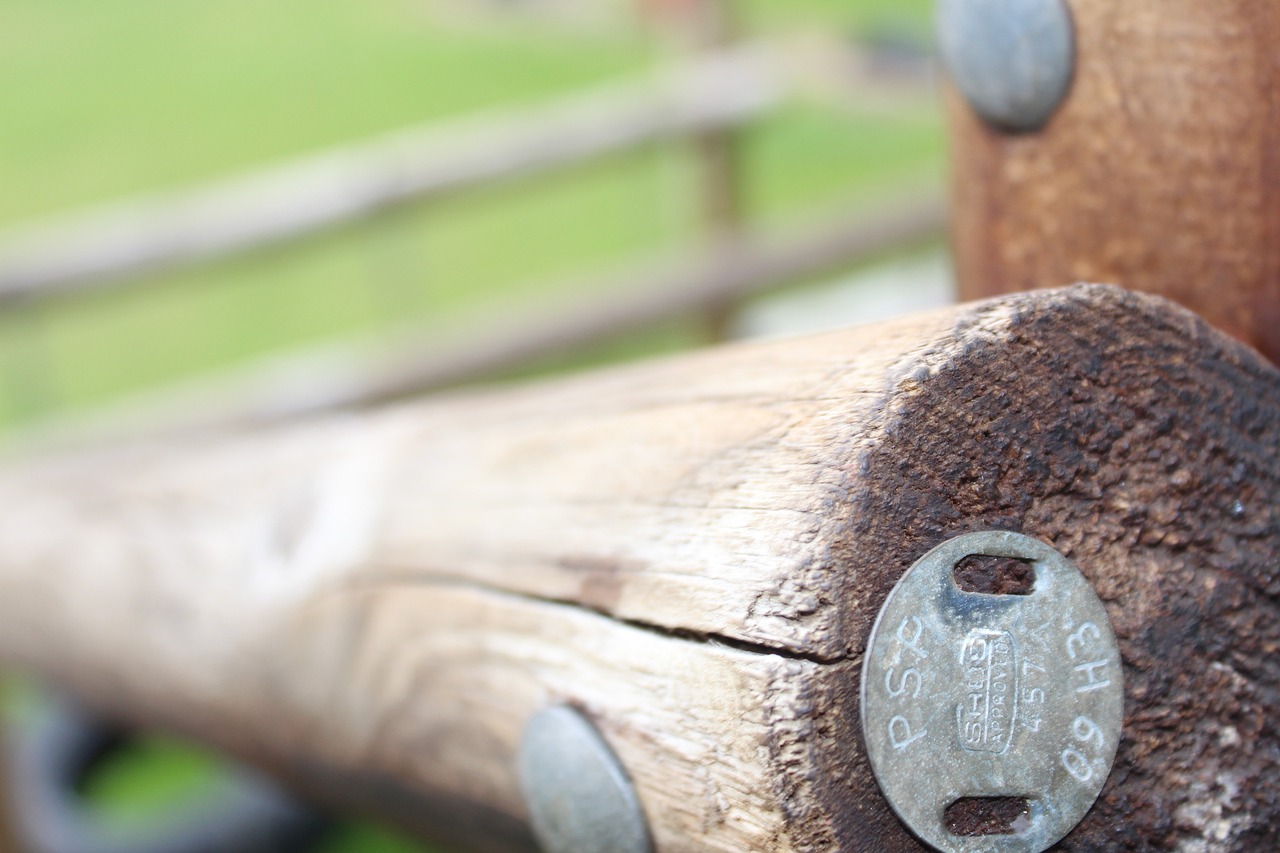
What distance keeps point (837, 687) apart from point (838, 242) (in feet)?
11.2

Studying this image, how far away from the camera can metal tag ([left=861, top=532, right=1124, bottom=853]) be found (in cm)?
53

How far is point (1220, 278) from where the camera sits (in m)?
0.67

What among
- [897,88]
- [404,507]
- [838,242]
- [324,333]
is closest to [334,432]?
[404,507]

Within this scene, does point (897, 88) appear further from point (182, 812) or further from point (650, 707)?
point (650, 707)

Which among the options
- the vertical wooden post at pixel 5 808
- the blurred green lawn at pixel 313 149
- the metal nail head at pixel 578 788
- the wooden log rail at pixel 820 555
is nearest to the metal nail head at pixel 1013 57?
the wooden log rail at pixel 820 555

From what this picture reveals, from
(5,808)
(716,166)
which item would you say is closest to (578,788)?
(5,808)

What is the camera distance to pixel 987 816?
55 centimetres

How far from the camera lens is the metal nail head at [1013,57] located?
0.66m

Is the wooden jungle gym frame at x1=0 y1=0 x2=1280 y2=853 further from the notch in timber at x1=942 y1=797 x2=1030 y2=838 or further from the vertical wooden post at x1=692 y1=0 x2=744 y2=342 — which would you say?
the vertical wooden post at x1=692 y1=0 x2=744 y2=342

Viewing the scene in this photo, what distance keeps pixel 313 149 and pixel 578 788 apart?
695 cm

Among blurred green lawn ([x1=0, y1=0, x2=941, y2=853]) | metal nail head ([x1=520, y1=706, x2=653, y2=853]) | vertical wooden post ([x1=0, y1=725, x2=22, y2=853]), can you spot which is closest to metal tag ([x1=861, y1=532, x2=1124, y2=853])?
metal nail head ([x1=520, y1=706, x2=653, y2=853])

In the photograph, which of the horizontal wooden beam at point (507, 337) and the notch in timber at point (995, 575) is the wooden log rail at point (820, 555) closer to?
the notch in timber at point (995, 575)

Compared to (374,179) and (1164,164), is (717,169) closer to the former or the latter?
(374,179)

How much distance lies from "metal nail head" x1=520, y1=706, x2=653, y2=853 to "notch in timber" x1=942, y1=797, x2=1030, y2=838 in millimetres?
140
